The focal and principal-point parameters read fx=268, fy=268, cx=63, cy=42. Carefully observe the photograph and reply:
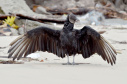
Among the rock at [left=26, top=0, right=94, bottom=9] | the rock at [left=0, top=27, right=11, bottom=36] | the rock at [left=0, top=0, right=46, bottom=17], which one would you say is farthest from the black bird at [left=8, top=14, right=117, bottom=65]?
the rock at [left=26, top=0, right=94, bottom=9]

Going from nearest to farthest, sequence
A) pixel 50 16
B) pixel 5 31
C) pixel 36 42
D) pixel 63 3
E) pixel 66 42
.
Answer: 1. pixel 66 42
2. pixel 36 42
3. pixel 5 31
4. pixel 50 16
5. pixel 63 3

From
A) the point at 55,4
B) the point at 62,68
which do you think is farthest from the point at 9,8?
the point at 62,68

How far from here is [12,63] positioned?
4.39m

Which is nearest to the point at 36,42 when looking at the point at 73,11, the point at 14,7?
the point at 14,7

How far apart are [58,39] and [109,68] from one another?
3.33ft

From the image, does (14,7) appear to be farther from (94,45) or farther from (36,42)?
(94,45)

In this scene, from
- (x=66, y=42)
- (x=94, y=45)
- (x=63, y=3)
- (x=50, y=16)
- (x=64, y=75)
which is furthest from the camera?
(x=63, y=3)

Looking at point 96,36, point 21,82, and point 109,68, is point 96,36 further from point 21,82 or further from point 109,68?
point 21,82

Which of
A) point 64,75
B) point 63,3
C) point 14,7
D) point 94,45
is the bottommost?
point 64,75

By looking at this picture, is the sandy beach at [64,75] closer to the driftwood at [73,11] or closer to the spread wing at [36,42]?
the spread wing at [36,42]

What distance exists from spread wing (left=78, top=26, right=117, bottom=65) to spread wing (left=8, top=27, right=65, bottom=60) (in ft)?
1.37

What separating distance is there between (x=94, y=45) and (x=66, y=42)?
0.49 meters

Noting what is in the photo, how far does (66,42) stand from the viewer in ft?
14.0

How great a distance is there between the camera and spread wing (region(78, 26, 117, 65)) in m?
4.23
